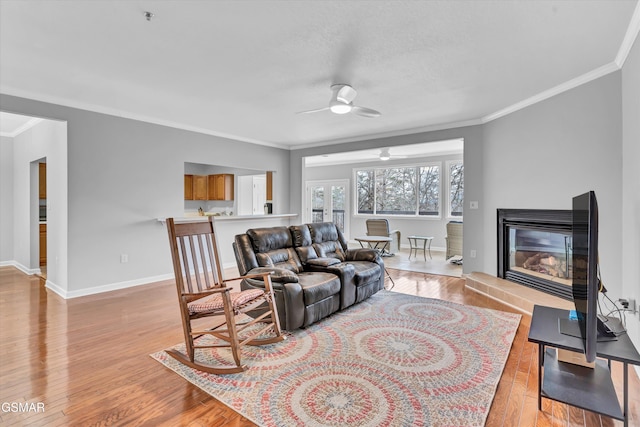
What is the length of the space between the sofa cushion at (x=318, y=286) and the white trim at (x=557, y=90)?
328 centimetres

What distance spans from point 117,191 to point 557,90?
5801 mm

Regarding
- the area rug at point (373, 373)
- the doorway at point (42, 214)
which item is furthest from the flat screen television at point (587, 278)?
the doorway at point (42, 214)

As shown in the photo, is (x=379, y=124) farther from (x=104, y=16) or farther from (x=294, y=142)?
(x=104, y=16)

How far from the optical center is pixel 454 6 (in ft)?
7.01

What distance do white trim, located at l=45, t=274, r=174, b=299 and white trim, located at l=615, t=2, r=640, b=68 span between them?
20.0ft

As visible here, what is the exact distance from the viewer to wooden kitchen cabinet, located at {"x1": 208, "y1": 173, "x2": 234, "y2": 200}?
772cm

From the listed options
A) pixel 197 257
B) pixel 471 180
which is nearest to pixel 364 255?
pixel 471 180

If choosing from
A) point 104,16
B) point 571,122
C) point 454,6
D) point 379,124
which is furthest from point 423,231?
point 104,16

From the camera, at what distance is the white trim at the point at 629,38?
2.25 meters

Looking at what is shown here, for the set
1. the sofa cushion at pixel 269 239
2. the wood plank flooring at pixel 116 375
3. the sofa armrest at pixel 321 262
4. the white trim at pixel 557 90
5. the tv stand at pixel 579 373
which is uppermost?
the white trim at pixel 557 90

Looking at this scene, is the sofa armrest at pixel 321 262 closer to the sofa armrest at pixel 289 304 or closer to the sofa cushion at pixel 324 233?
the sofa cushion at pixel 324 233

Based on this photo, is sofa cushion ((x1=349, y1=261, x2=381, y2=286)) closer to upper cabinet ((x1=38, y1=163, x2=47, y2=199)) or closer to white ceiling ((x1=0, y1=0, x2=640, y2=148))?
white ceiling ((x1=0, y1=0, x2=640, y2=148))

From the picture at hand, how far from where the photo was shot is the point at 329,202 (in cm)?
1026

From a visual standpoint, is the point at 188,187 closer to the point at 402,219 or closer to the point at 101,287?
the point at 101,287
